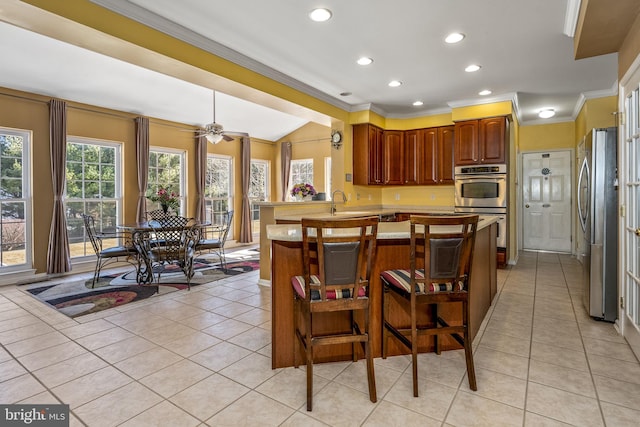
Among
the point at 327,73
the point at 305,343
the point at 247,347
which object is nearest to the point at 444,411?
the point at 305,343

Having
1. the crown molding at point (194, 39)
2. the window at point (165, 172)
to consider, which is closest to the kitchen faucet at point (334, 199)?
the crown molding at point (194, 39)

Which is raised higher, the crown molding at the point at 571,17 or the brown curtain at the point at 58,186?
the crown molding at the point at 571,17

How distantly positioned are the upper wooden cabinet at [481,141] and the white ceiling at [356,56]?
0.38 metres

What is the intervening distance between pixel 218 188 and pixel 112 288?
12.1 feet

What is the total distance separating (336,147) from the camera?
6.04 m

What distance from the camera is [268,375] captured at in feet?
7.32

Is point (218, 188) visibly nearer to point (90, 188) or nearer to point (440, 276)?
point (90, 188)

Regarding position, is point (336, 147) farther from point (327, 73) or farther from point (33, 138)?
point (33, 138)

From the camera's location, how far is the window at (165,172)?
6.45 metres

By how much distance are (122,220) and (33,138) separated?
5.67 ft

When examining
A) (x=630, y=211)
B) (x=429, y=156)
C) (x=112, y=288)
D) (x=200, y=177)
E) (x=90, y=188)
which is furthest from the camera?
(x=200, y=177)

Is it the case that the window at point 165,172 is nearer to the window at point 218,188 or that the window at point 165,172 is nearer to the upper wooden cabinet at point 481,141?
the window at point 218,188

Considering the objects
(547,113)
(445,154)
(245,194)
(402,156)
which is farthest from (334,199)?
(547,113)

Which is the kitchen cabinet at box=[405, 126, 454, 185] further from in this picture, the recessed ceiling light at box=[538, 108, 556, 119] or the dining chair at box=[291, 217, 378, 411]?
the dining chair at box=[291, 217, 378, 411]
